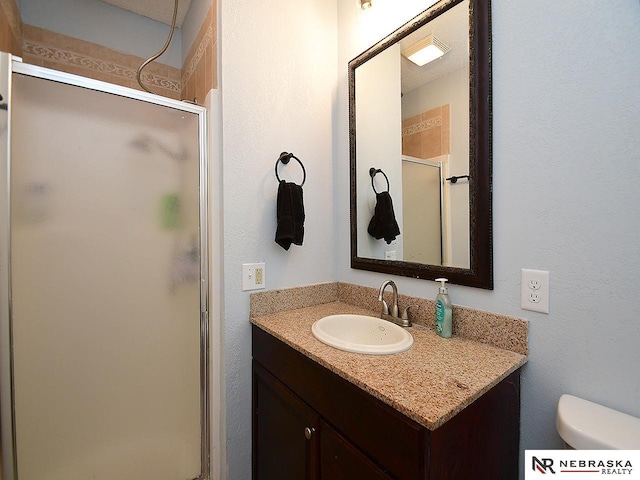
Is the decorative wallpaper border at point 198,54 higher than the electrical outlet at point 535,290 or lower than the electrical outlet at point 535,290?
higher

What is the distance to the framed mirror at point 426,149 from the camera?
104 centimetres

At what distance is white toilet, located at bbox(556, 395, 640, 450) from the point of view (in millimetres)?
681

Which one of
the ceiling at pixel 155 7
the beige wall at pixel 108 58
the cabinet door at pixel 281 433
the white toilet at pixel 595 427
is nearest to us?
the white toilet at pixel 595 427

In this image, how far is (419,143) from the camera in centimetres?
126

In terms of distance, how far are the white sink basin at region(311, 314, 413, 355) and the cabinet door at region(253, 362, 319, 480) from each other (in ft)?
0.84

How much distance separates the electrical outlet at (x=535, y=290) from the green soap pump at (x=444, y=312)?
0.23 meters

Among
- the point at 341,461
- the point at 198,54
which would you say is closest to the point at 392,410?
the point at 341,461

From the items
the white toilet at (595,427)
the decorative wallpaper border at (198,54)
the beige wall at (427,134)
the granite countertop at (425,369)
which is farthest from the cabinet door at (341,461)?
the decorative wallpaper border at (198,54)

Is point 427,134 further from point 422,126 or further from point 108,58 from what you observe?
point 108,58

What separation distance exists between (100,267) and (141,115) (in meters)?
0.63

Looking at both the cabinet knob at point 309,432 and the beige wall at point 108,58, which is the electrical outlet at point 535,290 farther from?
the beige wall at point 108,58

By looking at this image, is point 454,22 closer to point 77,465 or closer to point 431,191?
point 431,191

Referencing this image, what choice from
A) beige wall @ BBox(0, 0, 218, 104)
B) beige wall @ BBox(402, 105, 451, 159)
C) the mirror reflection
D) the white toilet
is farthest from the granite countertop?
beige wall @ BBox(0, 0, 218, 104)

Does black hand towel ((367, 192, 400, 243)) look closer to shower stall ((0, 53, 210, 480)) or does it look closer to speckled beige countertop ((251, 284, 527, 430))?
speckled beige countertop ((251, 284, 527, 430))
